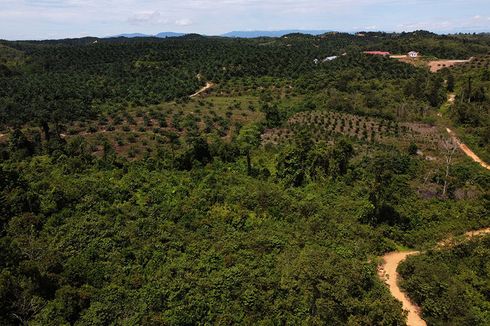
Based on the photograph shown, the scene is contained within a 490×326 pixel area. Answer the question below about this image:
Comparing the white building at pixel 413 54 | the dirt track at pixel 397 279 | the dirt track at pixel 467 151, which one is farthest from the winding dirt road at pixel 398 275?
the white building at pixel 413 54

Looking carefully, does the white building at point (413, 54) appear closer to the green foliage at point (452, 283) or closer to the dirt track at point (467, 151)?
the dirt track at point (467, 151)

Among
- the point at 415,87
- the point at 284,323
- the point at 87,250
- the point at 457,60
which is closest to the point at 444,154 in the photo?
the point at 415,87

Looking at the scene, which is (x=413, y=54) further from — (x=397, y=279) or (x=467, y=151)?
(x=397, y=279)

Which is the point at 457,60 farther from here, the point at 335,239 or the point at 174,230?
the point at 174,230

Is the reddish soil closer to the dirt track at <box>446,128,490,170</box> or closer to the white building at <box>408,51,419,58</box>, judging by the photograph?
the white building at <box>408,51,419,58</box>

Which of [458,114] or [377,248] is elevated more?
[458,114]

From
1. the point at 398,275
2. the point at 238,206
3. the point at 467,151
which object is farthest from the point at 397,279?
the point at 467,151
